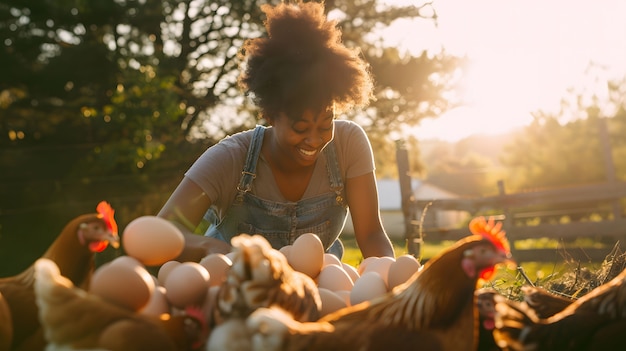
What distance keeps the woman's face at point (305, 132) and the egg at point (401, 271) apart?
898mm

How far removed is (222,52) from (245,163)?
1091 cm

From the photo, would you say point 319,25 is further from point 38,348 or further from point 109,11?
point 109,11

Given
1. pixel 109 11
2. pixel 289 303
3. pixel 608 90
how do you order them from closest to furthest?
pixel 289 303 < pixel 109 11 < pixel 608 90

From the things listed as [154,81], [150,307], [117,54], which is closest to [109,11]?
[117,54]

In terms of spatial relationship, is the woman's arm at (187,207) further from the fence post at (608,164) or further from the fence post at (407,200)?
the fence post at (608,164)

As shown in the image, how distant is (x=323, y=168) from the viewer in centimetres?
331

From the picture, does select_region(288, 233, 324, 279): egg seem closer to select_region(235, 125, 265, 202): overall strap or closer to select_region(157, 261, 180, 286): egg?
select_region(157, 261, 180, 286): egg

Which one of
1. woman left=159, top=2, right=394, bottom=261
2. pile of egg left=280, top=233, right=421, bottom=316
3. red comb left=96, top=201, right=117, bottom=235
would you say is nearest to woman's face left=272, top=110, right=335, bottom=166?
woman left=159, top=2, right=394, bottom=261

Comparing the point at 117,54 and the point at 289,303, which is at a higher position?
the point at 117,54

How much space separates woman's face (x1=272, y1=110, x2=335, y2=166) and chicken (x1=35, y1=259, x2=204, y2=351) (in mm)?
1532

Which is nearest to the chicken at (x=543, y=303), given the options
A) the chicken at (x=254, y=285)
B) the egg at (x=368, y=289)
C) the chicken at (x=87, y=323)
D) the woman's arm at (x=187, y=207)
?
the egg at (x=368, y=289)

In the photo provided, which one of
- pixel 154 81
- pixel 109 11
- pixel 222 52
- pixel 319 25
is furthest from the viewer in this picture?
pixel 222 52

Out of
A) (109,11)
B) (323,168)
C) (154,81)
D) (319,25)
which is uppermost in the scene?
(109,11)

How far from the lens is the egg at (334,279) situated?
6.93 ft
